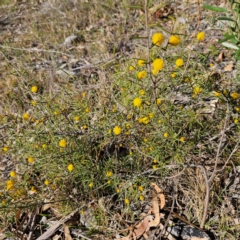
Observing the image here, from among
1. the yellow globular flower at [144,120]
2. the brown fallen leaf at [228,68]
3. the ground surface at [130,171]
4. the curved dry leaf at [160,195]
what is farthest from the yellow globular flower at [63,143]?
the brown fallen leaf at [228,68]

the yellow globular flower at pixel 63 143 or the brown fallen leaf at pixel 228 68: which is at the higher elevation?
the brown fallen leaf at pixel 228 68

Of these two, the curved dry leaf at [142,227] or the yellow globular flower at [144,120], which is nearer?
the curved dry leaf at [142,227]

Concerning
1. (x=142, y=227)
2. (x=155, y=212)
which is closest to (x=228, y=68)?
(x=155, y=212)

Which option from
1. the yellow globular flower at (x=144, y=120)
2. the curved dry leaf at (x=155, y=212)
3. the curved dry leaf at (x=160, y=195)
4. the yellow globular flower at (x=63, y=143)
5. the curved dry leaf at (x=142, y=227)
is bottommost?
the curved dry leaf at (x=142, y=227)

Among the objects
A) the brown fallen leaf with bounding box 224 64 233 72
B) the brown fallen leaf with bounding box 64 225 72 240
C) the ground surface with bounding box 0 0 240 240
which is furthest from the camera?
the brown fallen leaf with bounding box 224 64 233 72

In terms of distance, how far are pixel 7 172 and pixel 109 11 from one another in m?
3.10

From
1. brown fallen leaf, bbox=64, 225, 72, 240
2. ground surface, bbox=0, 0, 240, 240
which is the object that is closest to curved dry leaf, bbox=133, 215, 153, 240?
ground surface, bbox=0, 0, 240, 240

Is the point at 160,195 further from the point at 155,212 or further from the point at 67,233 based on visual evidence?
the point at 67,233

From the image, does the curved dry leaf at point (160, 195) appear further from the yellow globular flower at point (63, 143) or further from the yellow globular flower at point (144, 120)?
the yellow globular flower at point (63, 143)

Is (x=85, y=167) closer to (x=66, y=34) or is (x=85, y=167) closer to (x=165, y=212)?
(x=165, y=212)

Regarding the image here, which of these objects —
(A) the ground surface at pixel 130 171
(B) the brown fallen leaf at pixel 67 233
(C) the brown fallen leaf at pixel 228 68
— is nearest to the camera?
(A) the ground surface at pixel 130 171

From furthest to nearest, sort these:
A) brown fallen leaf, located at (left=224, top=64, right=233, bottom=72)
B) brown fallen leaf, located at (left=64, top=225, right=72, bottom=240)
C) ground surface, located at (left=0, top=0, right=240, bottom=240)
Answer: brown fallen leaf, located at (left=224, top=64, right=233, bottom=72)
brown fallen leaf, located at (left=64, top=225, right=72, bottom=240)
ground surface, located at (left=0, top=0, right=240, bottom=240)

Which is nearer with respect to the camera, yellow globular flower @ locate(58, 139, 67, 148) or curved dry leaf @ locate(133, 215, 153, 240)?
curved dry leaf @ locate(133, 215, 153, 240)

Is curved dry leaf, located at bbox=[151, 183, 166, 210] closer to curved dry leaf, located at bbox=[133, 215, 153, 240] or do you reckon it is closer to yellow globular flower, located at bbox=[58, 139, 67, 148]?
curved dry leaf, located at bbox=[133, 215, 153, 240]
